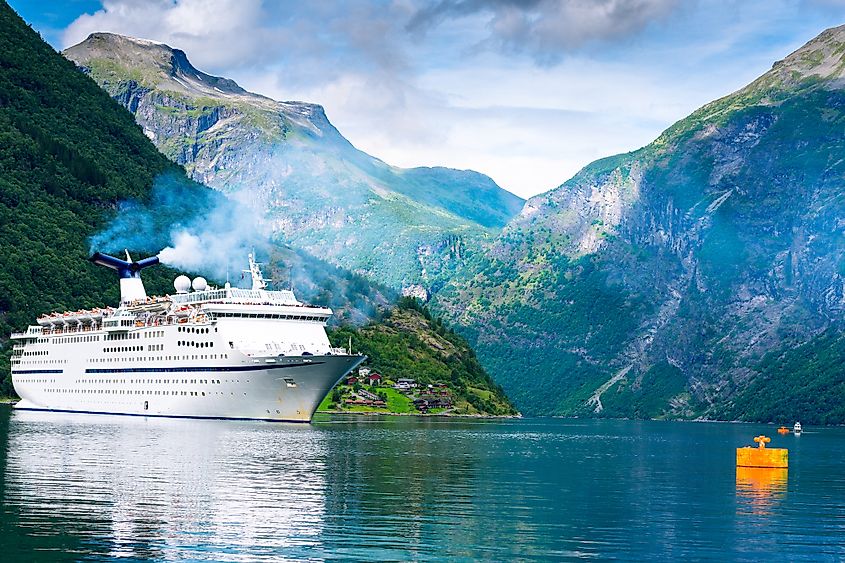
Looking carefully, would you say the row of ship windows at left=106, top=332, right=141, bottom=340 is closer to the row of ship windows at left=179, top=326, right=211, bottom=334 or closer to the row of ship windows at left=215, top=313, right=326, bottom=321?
the row of ship windows at left=179, top=326, right=211, bottom=334

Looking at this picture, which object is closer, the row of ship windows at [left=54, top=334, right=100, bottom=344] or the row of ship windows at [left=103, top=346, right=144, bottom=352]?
the row of ship windows at [left=103, top=346, right=144, bottom=352]

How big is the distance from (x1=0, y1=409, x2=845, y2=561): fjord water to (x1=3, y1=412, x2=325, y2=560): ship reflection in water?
0.47ft

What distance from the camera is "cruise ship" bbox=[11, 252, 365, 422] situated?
15988 centimetres

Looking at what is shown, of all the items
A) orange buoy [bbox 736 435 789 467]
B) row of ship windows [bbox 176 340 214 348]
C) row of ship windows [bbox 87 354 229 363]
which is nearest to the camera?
orange buoy [bbox 736 435 789 467]

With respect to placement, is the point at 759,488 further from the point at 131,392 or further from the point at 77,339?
the point at 77,339

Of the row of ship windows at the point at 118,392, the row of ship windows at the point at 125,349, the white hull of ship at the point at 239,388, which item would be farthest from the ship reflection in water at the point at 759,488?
the row of ship windows at the point at 125,349

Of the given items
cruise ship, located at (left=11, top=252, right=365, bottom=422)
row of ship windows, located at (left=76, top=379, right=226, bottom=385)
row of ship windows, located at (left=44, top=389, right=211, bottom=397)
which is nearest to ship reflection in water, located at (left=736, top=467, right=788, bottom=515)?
cruise ship, located at (left=11, top=252, right=365, bottom=422)

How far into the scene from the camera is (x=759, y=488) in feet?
300

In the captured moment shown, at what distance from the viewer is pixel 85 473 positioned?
270ft

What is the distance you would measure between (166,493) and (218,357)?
293 feet

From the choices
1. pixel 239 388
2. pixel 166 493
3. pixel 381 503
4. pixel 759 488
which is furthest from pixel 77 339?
pixel 381 503

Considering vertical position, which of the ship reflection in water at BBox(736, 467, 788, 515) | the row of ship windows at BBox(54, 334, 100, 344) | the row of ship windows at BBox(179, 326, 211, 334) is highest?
the row of ship windows at BBox(179, 326, 211, 334)

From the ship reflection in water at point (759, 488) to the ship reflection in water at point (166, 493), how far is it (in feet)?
89.7

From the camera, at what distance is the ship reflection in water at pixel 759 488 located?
7769 cm
